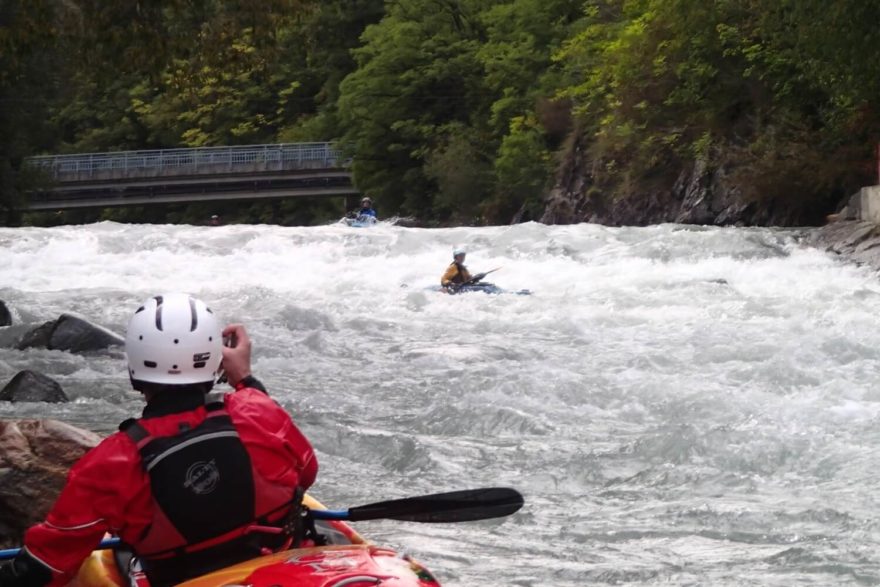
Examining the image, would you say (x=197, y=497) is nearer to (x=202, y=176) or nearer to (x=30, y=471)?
(x=30, y=471)

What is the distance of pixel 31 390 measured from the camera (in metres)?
8.82

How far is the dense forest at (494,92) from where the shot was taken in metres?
9.88

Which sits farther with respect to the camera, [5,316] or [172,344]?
[5,316]

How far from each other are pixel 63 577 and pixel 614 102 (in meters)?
26.7

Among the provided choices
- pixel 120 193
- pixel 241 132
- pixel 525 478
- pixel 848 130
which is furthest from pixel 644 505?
pixel 241 132

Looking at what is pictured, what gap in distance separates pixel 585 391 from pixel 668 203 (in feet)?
58.5

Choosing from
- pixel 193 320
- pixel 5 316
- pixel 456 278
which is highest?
pixel 193 320

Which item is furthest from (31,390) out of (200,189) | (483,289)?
(200,189)

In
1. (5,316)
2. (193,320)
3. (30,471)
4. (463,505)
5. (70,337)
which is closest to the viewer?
(193,320)

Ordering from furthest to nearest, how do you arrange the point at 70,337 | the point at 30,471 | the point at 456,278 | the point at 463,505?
the point at 456,278
the point at 70,337
the point at 30,471
the point at 463,505

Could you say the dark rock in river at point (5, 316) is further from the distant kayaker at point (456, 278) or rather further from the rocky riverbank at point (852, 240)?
the rocky riverbank at point (852, 240)

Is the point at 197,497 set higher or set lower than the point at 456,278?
higher

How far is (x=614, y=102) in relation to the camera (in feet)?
94.7

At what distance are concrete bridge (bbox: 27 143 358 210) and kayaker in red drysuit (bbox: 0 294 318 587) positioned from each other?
1727 inches
